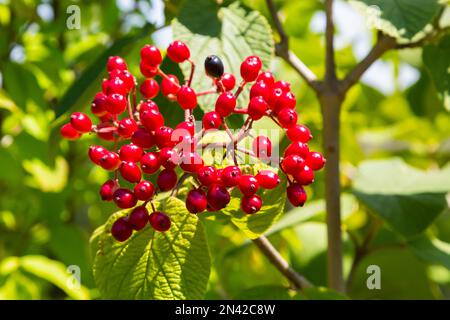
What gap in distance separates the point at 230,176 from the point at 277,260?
383 mm

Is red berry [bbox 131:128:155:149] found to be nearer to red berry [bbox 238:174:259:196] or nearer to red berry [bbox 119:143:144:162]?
red berry [bbox 119:143:144:162]

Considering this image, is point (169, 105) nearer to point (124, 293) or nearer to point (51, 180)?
point (124, 293)

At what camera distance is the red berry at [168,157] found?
914 mm

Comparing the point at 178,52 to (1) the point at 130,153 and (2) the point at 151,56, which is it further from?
(1) the point at 130,153

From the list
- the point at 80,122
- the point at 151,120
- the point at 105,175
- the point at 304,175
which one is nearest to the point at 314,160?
the point at 304,175

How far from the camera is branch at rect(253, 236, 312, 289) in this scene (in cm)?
118

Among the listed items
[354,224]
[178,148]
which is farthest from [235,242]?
[178,148]

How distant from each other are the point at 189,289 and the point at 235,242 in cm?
109

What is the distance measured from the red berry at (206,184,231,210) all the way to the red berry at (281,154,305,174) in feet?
0.32

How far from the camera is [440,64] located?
1.35 m

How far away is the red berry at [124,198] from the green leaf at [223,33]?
28 centimetres

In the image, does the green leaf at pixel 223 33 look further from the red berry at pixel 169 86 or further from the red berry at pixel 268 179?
the red berry at pixel 268 179

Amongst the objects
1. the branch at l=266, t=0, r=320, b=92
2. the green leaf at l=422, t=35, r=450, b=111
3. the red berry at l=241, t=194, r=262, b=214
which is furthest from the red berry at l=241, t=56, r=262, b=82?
the green leaf at l=422, t=35, r=450, b=111

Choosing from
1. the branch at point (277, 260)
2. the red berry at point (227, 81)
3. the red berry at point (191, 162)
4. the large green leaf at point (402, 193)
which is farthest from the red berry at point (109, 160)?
the large green leaf at point (402, 193)
